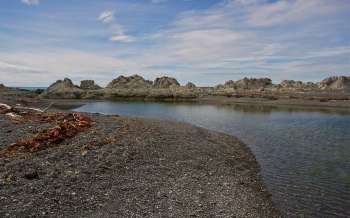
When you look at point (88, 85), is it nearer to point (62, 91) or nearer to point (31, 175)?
point (62, 91)

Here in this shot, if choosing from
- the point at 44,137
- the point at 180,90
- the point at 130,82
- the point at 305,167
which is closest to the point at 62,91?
the point at 130,82

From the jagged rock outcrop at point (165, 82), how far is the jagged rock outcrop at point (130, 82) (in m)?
3.41

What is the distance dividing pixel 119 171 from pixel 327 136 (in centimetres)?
2449

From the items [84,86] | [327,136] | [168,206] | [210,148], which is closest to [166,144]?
[210,148]

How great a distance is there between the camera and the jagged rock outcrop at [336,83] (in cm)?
14825

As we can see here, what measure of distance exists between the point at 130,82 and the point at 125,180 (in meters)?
134

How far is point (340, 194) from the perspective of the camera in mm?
15250

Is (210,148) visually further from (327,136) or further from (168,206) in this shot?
(327,136)

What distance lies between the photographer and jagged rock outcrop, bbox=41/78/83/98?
4365 inches

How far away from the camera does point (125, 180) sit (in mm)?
14344

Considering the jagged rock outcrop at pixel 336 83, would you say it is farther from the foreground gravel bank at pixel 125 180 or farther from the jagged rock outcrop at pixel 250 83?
the foreground gravel bank at pixel 125 180

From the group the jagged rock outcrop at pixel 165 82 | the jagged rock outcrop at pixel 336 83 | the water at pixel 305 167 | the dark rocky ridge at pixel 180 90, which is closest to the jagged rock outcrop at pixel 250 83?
the dark rocky ridge at pixel 180 90

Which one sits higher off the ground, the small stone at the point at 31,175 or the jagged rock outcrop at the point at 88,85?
the jagged rock outcrop at the point at 88,85

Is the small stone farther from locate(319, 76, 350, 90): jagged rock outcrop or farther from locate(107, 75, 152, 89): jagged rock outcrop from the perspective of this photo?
locate(319, 76, 350, 90): jagged rock outcrop
